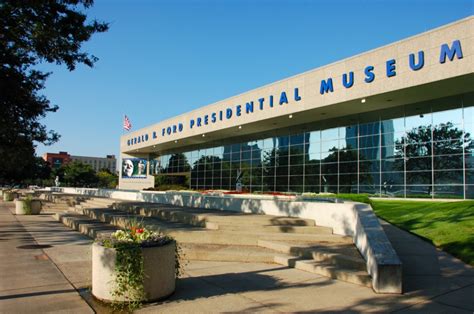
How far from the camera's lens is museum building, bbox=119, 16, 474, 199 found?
20.7 meters

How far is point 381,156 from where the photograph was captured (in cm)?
2645

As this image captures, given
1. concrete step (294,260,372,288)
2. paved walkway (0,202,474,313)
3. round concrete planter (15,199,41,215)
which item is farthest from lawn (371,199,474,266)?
round concrete planter (15,199,41,215)

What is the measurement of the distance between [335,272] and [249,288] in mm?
1704

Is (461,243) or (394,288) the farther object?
(461,243)

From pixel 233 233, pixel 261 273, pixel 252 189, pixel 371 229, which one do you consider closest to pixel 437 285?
pixel 371 229

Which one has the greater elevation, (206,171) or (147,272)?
(206,171)

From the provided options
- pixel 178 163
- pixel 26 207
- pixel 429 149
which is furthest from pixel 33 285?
pixel 178 163

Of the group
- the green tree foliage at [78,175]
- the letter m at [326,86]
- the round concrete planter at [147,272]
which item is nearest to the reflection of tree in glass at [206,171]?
the letter m at [326,86]

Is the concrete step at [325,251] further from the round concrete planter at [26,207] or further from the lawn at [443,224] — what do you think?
the round concrete planter at [26,207]

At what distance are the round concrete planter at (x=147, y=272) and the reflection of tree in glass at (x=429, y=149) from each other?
21.2 metres

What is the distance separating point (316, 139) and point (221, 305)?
27.1m

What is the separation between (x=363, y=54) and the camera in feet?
77.0

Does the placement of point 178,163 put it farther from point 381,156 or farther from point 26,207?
point 381,156

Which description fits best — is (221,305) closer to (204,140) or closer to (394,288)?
(394,288)
